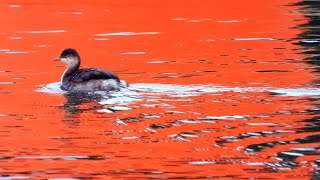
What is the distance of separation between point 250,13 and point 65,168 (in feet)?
88.4

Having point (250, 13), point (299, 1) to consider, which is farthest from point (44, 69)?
point (299, 1)

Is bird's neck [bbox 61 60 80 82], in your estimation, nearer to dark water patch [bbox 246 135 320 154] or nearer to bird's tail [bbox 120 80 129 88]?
bird's tail [bbox 120 80 129 88]

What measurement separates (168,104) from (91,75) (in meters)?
2.99

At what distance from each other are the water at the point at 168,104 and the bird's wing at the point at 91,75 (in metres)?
0.42

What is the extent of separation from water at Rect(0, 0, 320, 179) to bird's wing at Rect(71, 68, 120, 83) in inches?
16.4

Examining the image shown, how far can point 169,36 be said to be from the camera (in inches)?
1266

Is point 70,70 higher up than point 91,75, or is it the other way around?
point 91,75

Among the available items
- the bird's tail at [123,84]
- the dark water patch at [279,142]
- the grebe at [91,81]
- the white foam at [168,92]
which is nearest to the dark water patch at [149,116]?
the white foam at [168,92]

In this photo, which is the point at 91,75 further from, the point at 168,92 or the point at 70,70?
the point at 70,70

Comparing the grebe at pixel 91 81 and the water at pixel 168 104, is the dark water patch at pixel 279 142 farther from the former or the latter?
the grebe at pixel 91 81

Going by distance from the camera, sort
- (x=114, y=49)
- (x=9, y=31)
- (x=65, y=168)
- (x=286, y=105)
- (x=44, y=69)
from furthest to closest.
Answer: (x=9, y=31)
(x=114, y=49)
(x=44, y=69)
(x=286, y=105)
(x=65, y=168)

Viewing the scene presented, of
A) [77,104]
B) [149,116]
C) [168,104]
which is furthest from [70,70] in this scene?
[149,116]

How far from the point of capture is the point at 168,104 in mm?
18719

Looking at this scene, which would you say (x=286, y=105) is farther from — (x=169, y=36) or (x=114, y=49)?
(x=169, y=36)
